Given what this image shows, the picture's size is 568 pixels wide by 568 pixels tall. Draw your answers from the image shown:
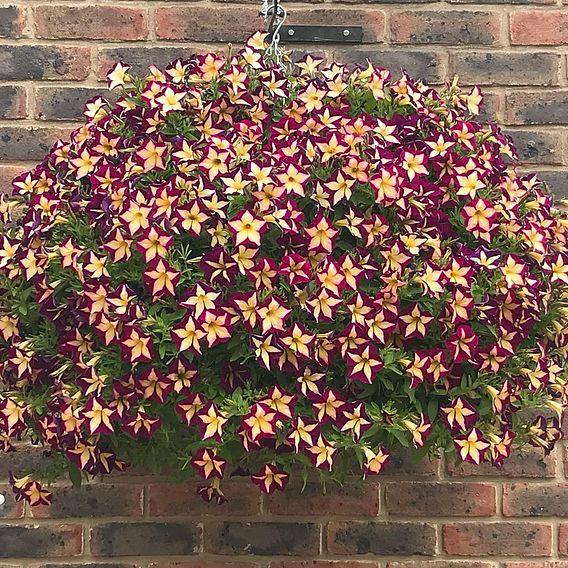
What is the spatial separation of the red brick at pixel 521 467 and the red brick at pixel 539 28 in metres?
0.71

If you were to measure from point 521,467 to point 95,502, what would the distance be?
28.0 inches

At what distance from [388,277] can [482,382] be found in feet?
0.55

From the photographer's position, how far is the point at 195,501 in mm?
1576

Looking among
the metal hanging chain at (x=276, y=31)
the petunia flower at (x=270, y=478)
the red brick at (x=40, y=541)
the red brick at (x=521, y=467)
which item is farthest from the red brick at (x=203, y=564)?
the metal hanging chain at (x=276, y=31)

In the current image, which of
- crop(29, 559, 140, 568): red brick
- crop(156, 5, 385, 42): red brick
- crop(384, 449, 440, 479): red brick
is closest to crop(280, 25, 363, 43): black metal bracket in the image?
crop(156, 5, 385, 42): red brick

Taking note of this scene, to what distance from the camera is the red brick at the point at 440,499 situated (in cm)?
159

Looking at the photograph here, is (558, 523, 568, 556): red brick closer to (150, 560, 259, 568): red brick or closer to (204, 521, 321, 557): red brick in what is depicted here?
(204, 521, 321, 557): red brick

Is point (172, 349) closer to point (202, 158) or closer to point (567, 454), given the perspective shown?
point (202, 158)

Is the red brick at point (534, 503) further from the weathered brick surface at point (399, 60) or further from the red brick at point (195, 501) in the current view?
the weathered brick surface at point (399, 60)

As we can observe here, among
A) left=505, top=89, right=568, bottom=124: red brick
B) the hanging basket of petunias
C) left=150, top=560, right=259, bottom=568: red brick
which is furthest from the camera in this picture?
left=505, top=89, right=568, bottom=124: red brick

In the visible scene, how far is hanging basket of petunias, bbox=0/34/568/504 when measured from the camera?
1046 millimetres

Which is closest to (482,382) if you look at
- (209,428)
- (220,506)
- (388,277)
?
(388,277)

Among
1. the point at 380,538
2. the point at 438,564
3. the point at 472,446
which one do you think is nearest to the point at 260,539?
the point at 380,538

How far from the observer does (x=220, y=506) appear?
1573 mm
